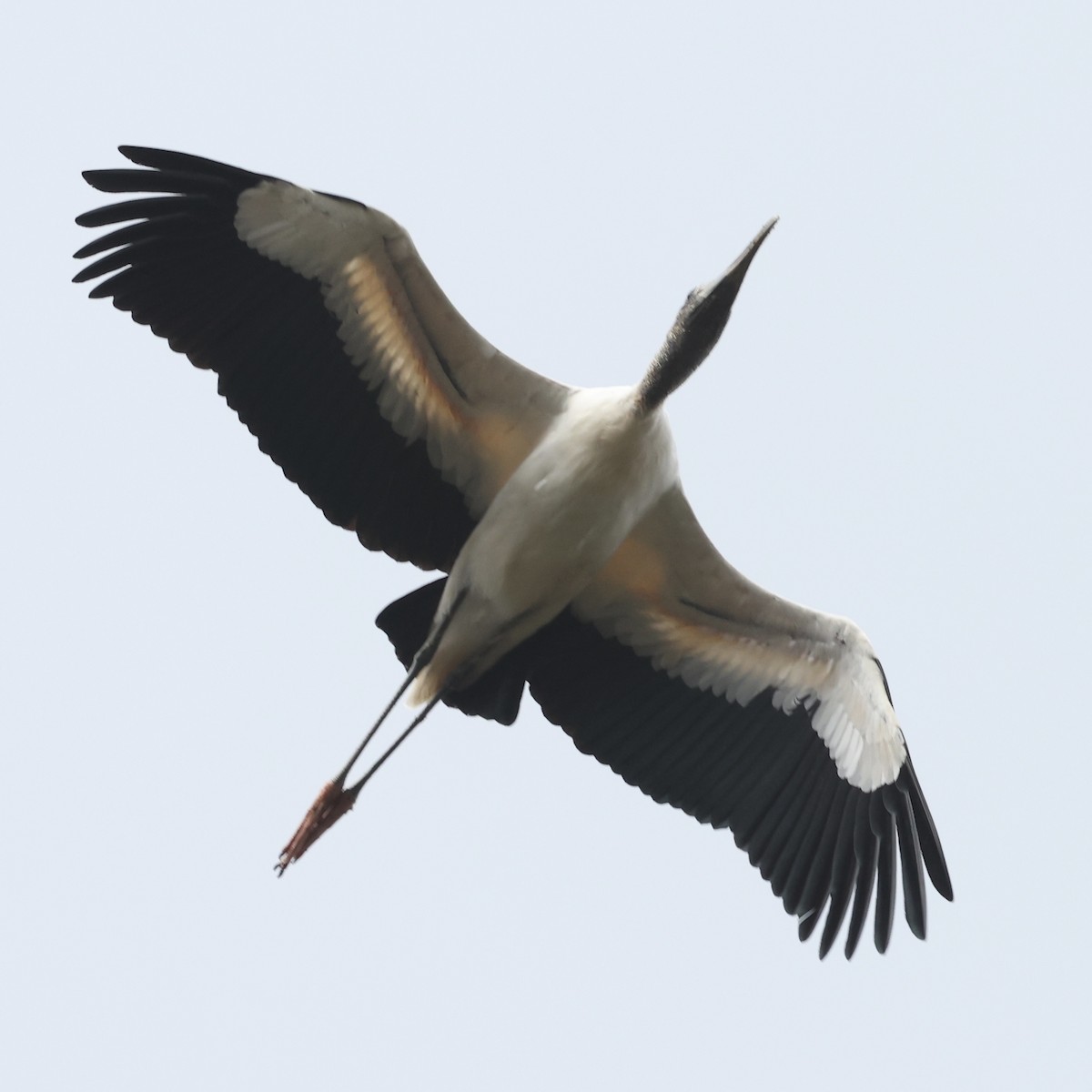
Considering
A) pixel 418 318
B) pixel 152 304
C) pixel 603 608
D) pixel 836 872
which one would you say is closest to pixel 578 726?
pixel 603 608

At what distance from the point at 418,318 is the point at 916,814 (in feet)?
11.8

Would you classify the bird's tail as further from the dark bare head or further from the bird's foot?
the dark bare head

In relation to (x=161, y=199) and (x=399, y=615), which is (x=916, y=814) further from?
(x=161, y=199)

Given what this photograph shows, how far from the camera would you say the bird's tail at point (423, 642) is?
431 inches

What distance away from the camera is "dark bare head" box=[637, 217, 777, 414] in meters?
10.3

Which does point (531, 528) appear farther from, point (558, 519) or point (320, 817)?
point (320, 817)

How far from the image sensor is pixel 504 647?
1083 centimetres

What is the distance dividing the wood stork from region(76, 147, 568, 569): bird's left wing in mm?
10

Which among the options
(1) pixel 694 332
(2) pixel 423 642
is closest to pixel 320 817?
(2) pixel 423 642

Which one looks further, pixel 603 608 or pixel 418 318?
pixel 603 608

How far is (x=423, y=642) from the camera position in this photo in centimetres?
1092

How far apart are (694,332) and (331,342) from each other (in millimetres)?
1816

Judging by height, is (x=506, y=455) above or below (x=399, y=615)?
above

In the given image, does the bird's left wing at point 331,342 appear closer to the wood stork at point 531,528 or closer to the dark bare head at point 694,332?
the wood stork at point 531,528
